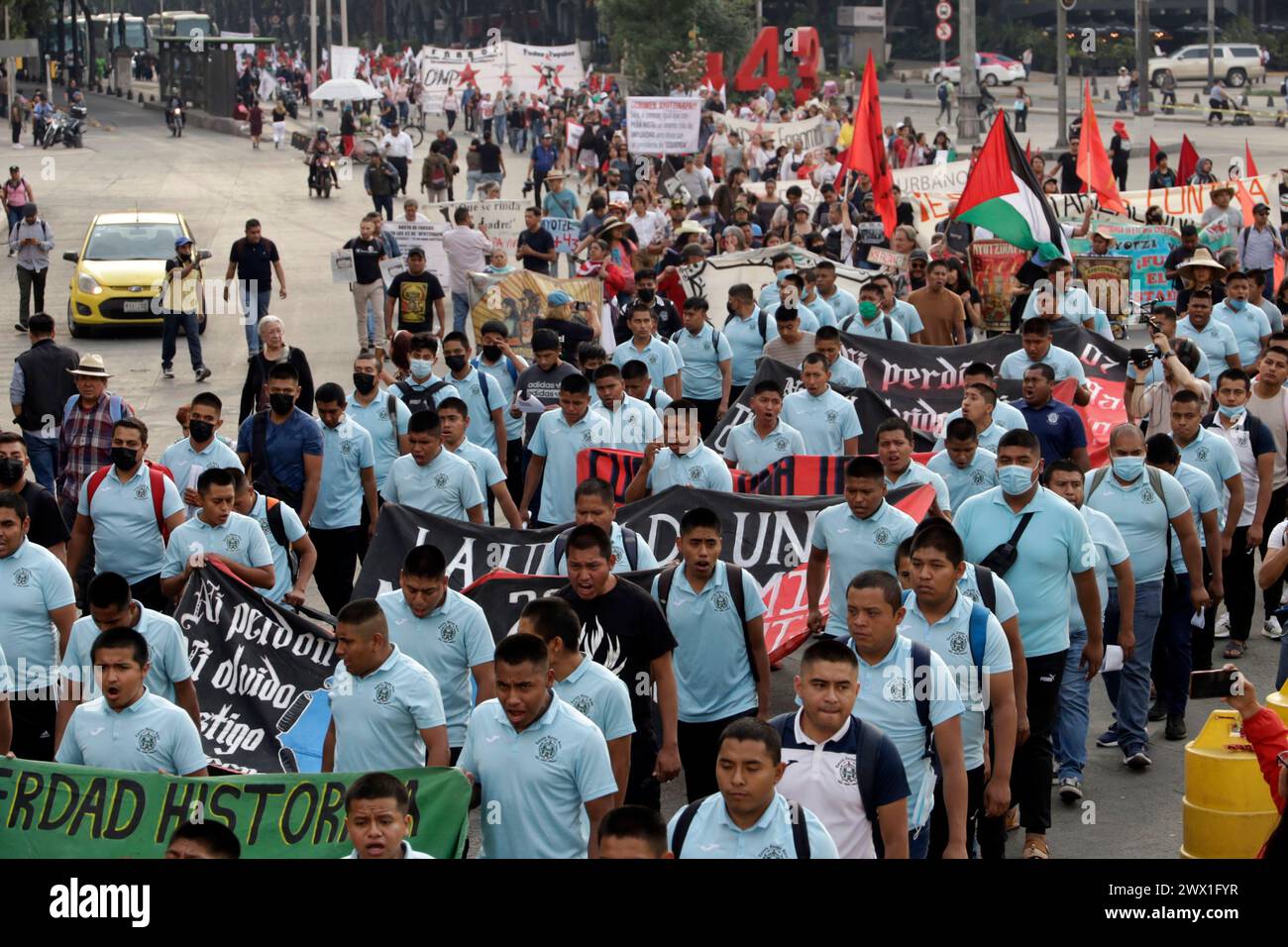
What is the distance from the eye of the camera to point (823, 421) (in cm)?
1229

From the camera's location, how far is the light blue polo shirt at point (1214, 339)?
47.5ft

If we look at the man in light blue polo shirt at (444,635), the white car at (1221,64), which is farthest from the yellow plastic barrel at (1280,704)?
the white car at (1221,64)

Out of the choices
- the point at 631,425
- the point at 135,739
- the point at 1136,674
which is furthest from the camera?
the point at 631,425

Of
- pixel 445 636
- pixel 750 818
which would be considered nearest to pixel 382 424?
pixel 445 636

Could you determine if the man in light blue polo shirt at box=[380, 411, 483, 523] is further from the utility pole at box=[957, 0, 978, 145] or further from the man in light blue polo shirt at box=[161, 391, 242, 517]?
the utility pole at box=[957, 0, 978, 145]

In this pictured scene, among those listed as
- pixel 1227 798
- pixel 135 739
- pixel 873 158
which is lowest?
pixel 1227 798

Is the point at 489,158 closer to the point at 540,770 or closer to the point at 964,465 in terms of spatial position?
the point at 964,465

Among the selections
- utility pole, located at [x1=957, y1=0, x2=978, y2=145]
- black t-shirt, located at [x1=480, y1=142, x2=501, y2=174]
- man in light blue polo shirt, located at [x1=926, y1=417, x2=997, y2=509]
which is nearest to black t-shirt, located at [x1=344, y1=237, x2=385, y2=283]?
man in light blue polo shirt, located at [x1=926, y1=417, x2=997, y2=509]

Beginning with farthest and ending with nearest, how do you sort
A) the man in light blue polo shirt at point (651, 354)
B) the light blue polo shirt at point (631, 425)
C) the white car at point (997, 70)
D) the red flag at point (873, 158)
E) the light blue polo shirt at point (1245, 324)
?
the white car at point (997, 70)
the red flag at point (873, 158)
the light blue polo shirt at point (1245, 324)
the man in light blue polo shirt at point (651, 354)
the light blue polo shirt at point (631, 425)

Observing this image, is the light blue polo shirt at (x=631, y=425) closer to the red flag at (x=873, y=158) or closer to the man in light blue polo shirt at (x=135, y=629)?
the man in light blue polo shirt at (x=135, y=629)

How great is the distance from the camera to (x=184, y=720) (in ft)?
23.8

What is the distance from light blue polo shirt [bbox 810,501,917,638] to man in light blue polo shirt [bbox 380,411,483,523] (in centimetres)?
232

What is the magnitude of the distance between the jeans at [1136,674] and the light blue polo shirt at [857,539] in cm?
125

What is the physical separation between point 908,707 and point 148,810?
2.73m
